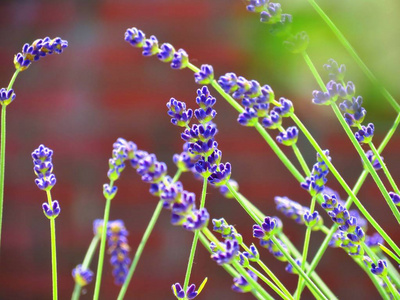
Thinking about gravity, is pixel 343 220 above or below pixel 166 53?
below

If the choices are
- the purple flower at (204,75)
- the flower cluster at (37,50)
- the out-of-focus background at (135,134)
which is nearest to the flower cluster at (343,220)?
→ the purple flower at (204,75)

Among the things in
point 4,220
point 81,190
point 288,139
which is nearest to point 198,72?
point 288,139

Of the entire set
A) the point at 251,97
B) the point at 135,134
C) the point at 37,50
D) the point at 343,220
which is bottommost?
the point at 343,220

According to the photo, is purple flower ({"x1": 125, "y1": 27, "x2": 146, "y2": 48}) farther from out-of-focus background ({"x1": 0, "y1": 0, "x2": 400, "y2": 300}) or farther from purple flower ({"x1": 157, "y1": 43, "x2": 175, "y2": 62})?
out-of-focus background ({"x1": 0, "y1": 0, "x2": 400, "y2": 300})

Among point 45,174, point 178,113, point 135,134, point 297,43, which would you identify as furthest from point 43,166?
point 135,134

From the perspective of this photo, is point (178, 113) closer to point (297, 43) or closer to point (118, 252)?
point (297, 43)

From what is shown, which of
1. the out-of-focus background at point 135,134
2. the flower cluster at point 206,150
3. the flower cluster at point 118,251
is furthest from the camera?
the out-of-focus background at point 135,134

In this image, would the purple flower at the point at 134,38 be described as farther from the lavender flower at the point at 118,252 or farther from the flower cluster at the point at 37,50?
the lavender flower at the point at 118,252
